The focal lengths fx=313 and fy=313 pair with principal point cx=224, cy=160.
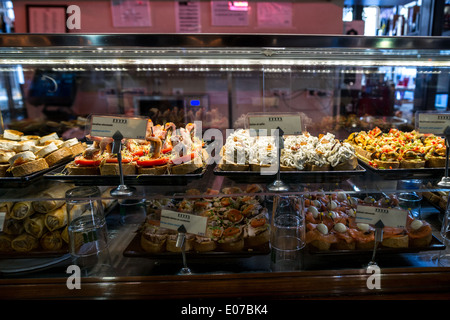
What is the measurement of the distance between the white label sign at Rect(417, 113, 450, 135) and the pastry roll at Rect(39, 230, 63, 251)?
6.99 feet

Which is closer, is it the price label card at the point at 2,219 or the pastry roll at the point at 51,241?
the price label card at the point at 2,219

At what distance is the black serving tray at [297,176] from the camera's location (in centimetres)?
183

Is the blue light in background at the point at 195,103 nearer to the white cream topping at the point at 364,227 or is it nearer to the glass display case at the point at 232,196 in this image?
the glass display case at the point at 232,196

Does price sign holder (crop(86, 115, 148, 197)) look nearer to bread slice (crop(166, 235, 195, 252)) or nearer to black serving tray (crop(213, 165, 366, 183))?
bread slice (crop(166, 235, 195, 252))

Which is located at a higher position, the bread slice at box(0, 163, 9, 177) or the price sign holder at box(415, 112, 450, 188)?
the price sign holder at box(415, 112, 450, 188)

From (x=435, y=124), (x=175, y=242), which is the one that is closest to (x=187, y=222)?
(x=175, y=242)

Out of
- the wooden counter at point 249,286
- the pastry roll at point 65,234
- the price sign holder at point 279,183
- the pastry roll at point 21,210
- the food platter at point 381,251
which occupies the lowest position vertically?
the wooden counter at point 249,286

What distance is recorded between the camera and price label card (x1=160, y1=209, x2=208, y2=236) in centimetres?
155

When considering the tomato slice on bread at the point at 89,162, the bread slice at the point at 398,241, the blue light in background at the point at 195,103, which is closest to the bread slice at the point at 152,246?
the tomato slice on bread at the point at 89,162

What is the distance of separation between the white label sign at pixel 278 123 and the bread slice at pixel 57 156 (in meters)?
1.29

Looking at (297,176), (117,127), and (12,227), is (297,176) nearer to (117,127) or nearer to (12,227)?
(117,127)

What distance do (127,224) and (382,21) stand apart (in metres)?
3.94

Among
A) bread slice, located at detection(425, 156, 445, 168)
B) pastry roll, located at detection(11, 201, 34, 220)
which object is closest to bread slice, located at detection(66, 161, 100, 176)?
pastry roll, located at detection(11, 201, 34, 220)
